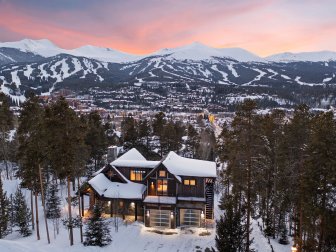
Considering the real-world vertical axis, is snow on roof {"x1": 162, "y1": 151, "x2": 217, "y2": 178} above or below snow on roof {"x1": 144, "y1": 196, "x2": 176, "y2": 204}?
above

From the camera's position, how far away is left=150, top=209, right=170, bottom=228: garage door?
3712 cm

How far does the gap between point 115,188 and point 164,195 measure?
621cm

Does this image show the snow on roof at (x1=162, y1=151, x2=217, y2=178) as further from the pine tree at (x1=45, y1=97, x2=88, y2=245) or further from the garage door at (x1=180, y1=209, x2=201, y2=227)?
the pine tree at (x1=45, y1=97, x2=88, y2=245)

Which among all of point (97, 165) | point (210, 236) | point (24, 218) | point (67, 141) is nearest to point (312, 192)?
point (210, 236)

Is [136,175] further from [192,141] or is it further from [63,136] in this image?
[192,141]

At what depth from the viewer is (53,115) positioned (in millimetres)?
27875

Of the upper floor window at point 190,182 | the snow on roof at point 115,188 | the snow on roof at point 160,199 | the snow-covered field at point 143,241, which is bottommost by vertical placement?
the snow-covered field at point 143,241

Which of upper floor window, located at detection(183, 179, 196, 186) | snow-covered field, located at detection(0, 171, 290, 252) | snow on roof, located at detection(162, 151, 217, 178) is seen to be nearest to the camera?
snow-covered field, located at detection(0, 171, 290, 252)

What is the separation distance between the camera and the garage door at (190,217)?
37.3 m

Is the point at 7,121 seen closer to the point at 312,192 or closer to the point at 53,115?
the point at 53,115

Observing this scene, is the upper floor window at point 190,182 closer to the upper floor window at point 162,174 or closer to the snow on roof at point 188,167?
the snow on roof at point 188,167

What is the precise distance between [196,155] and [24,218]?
4297 cm

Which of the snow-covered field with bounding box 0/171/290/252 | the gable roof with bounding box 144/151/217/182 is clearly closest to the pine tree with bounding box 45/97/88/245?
the snow-covered field with bounding box 0/171/290/252

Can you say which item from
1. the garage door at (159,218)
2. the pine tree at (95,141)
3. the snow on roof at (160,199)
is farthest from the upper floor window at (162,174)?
the pine tree at (95,141)
